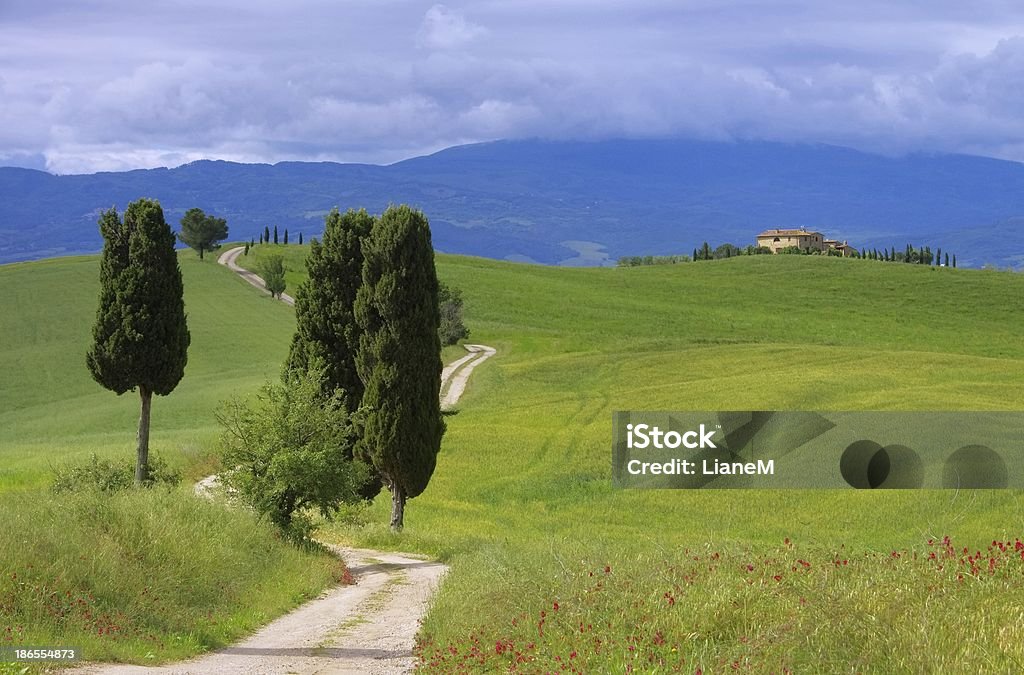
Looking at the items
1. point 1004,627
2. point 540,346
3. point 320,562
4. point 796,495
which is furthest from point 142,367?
point 540,346

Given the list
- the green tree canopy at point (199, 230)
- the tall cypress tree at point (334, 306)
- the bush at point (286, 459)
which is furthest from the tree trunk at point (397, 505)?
the green tree canopy at point (199, 230)

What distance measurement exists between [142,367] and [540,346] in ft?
191

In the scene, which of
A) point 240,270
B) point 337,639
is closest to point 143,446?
point 337,639

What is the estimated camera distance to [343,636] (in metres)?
17.0

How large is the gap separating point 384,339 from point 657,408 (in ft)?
88.7

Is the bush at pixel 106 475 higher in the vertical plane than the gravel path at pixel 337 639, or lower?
lower

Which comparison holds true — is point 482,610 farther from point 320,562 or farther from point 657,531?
point 657,531

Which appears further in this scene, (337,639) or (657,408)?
(657,408)

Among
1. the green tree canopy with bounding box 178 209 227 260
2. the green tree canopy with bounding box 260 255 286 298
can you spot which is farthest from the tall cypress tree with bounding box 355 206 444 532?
the green tree canopy with bounding box 178 209 227 260

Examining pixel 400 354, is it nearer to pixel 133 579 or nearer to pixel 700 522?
pixel 700 522

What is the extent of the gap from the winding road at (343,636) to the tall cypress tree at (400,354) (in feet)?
19.0

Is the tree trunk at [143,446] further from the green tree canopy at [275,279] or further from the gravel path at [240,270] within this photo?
the green tree canopy at [275,279]

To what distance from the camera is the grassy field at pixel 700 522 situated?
11727 millimetres

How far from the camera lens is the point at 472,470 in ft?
150
